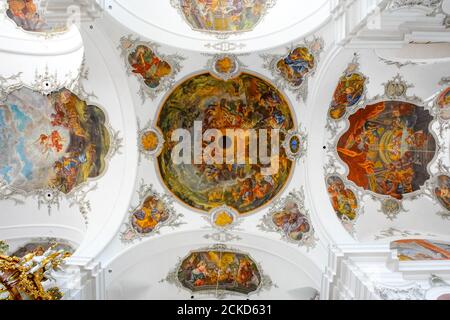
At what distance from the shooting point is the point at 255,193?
12.2 m

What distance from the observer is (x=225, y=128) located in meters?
12.3

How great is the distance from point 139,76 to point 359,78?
18.8 feet

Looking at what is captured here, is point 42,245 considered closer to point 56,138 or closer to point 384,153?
point 56,138

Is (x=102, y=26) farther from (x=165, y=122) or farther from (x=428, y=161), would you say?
(x=428, y=161)

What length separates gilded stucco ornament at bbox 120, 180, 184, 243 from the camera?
11273mm

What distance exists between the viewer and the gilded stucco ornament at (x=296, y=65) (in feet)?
36.0

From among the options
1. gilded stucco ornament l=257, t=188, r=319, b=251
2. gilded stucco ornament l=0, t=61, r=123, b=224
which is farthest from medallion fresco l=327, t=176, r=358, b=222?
gilded stucco ornament l=0, t=61, r=123, b=224

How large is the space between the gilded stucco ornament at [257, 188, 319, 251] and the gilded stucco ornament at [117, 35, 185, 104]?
4429 millimetres

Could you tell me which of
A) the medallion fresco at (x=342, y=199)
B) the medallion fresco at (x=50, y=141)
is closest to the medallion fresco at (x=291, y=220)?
the medallion fresco at (x=342, y=199)

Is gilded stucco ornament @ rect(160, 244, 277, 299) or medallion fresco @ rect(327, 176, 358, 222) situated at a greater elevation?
medallion fresco @ rect(327, 176, 358, 222)

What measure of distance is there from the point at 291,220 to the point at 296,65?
4107 millimetres

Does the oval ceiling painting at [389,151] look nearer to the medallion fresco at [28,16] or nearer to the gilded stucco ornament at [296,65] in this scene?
the gilded stucco ornament at [296,65]

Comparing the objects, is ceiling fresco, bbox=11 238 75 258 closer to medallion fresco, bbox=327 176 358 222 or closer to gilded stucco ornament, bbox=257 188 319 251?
gilded stucco ornament, bbox=257 188 319 251
